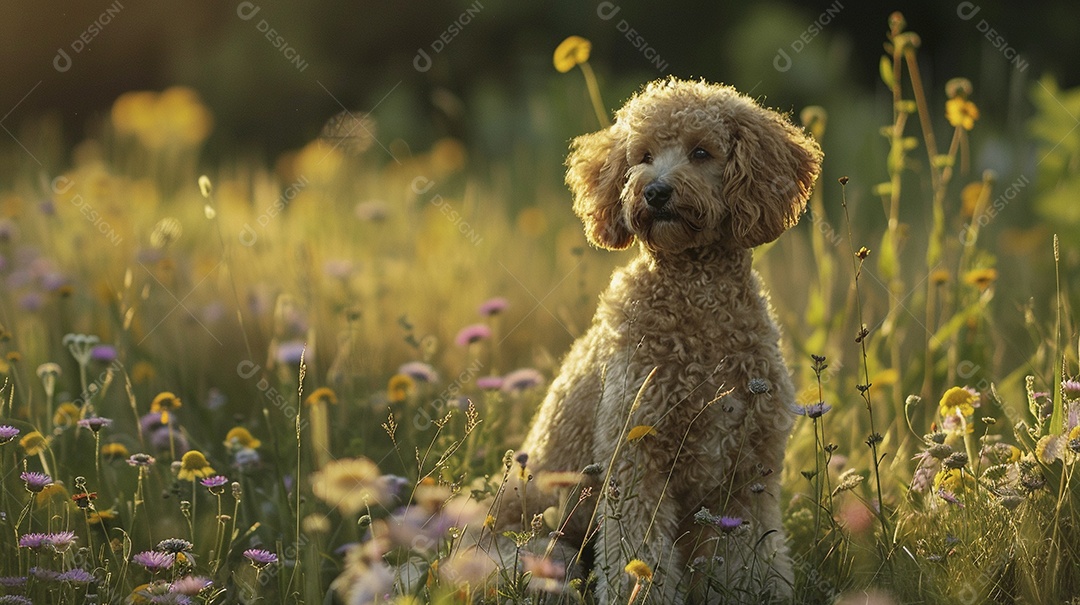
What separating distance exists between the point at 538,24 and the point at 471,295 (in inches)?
300

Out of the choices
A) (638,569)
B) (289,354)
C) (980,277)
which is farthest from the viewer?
(289,354)

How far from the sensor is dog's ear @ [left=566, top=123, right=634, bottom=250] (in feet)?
11.4

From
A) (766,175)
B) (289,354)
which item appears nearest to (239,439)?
(289,354)

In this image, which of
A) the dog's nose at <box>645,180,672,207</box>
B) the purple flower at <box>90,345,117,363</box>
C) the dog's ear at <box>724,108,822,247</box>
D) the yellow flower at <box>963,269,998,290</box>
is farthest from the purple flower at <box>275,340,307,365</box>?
the yellow flower at <box>963,269,998,290</box>

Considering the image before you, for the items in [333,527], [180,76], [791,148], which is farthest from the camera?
[180,76]

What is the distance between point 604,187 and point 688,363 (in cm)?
66

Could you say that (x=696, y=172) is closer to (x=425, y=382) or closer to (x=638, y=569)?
(x=638, y=569)

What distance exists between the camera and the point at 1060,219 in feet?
18.5

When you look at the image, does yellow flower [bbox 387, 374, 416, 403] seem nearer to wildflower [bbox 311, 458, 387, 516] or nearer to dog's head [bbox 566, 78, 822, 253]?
dog's head [bbox 566, 78, 822, 253]

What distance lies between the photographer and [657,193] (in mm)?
3127

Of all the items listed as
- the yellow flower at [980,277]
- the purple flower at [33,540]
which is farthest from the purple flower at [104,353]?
the yellow flower at [980,277]

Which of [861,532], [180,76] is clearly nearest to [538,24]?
[180,76]

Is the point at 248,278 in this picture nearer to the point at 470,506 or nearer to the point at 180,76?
the point at 470,506

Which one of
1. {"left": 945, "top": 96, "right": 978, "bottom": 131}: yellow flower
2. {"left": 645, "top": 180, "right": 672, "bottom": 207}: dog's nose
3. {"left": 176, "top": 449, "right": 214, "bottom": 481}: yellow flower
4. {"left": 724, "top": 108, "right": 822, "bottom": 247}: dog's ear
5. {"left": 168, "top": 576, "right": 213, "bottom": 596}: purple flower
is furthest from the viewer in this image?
{"left": 945, "top": 96, "right": 978, "bottom": 131}: yellow flower
